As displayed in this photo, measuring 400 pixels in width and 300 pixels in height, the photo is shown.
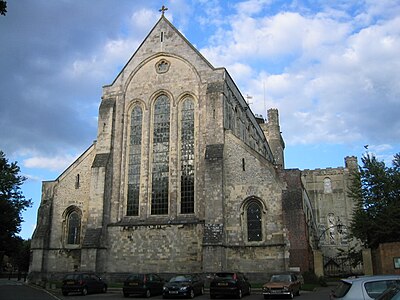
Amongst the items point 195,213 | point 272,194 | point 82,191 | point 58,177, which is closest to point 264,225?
point 272,194

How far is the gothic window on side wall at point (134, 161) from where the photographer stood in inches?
1268

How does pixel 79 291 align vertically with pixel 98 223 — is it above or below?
below

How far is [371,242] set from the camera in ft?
91.0

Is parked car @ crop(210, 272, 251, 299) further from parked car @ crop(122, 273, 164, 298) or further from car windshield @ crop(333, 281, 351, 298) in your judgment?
car windshield @ crop(333, 281, 351, 298)

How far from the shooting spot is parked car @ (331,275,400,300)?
30.4ft

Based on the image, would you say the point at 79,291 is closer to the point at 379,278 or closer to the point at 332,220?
the point at 379,278

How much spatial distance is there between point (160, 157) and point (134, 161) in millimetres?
2253

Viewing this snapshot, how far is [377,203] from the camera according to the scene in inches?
1115

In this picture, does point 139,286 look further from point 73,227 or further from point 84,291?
point 73,227

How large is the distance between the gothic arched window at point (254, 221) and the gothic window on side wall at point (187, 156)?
4.31 m

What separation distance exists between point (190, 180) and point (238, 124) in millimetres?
7603

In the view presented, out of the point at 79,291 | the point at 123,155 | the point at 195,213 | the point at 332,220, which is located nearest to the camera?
the point at 79,291

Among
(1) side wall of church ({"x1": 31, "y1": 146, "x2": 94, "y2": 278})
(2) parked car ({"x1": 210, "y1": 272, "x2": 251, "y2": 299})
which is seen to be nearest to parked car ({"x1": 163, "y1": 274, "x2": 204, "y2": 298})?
(2) parked car ({"x1": 210, "y1": 272, "x2": 251, "y2": 299})

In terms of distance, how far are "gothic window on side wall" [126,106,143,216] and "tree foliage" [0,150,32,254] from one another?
9149 mm
